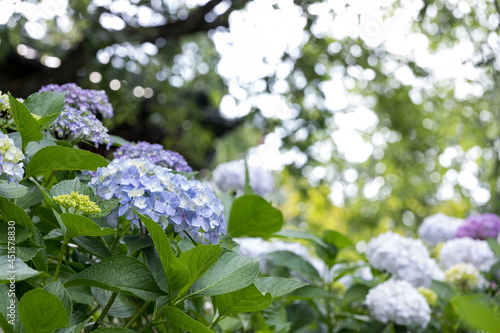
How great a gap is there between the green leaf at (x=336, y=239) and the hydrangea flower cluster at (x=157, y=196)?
0.50m

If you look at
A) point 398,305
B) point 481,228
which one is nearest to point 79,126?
point 398,305

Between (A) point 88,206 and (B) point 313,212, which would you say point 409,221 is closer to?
(B) point 313,212

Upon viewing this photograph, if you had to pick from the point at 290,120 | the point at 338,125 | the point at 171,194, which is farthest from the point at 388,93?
the point at 171,194

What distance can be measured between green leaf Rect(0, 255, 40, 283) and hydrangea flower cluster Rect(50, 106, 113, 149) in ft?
0.73

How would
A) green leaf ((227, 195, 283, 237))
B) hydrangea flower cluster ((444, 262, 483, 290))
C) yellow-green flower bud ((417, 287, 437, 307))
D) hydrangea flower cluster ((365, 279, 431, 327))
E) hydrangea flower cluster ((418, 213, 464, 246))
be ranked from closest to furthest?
green leaf ((227, 195, 283, 237)) → hydrangea flower cluster ((365, 279, 431, 327)) → yellow-green flower bud ((417, 287, 437, 307)) → hydrangea flower cluster ((444, 262, 483, 290)) → hydrangea flower cluster ((418, 213, 464, 246))

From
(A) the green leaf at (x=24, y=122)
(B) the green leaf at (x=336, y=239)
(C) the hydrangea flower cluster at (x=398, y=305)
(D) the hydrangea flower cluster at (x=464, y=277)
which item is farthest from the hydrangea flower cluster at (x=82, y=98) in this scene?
(D) the hydrangea flower cluster at (x=464, y=277)

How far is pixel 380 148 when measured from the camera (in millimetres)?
4211

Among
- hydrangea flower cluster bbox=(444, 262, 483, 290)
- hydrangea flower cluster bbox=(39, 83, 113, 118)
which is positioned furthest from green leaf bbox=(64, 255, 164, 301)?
hydrangea flower cluster bbox=(444, 262, 483, 290)

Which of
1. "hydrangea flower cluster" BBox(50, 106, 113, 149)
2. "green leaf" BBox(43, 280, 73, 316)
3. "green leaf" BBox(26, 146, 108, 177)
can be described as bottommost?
"green leaf" BBox(43, 280, 73, 316)

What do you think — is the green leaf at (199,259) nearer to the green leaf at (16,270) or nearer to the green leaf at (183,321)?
the green leaf at (183,321)

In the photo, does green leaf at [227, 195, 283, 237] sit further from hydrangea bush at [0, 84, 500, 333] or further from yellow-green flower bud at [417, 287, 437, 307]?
yellow-green flower bud at [417, 287, 437, 307]

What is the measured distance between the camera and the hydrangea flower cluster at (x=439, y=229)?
1661 millimetres

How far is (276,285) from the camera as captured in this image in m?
0.58

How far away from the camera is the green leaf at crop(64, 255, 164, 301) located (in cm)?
45
